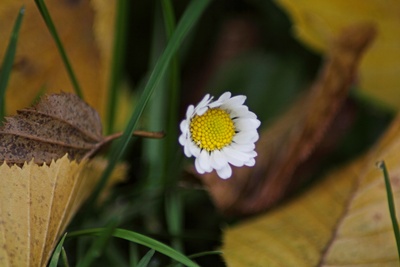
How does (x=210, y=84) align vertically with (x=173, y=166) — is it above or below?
Answer: above

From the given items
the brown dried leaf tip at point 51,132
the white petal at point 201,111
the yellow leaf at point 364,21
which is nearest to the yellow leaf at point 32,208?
the brown dried leaf tip at point 51,132

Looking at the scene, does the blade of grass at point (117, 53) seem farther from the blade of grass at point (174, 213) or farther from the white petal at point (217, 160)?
the white petal at point (217, 160)

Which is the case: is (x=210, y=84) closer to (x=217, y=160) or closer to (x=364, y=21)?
(x=364, y=21)

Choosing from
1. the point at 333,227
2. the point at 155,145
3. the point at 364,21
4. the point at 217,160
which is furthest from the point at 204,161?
the point at 364,21

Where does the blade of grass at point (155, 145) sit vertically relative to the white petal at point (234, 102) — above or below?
above

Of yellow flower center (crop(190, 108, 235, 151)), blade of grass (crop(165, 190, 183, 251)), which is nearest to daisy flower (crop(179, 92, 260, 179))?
yellow flower center (crop(190, 108, 235, 151))

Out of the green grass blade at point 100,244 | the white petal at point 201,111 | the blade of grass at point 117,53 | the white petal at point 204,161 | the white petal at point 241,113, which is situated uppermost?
the blade of grass at point 117,53

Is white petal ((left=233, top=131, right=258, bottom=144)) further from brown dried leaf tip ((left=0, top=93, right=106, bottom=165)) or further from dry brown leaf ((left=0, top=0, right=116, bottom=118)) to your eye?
dry brown leaf ((left=0, top=0, right=116, bottom=118))
